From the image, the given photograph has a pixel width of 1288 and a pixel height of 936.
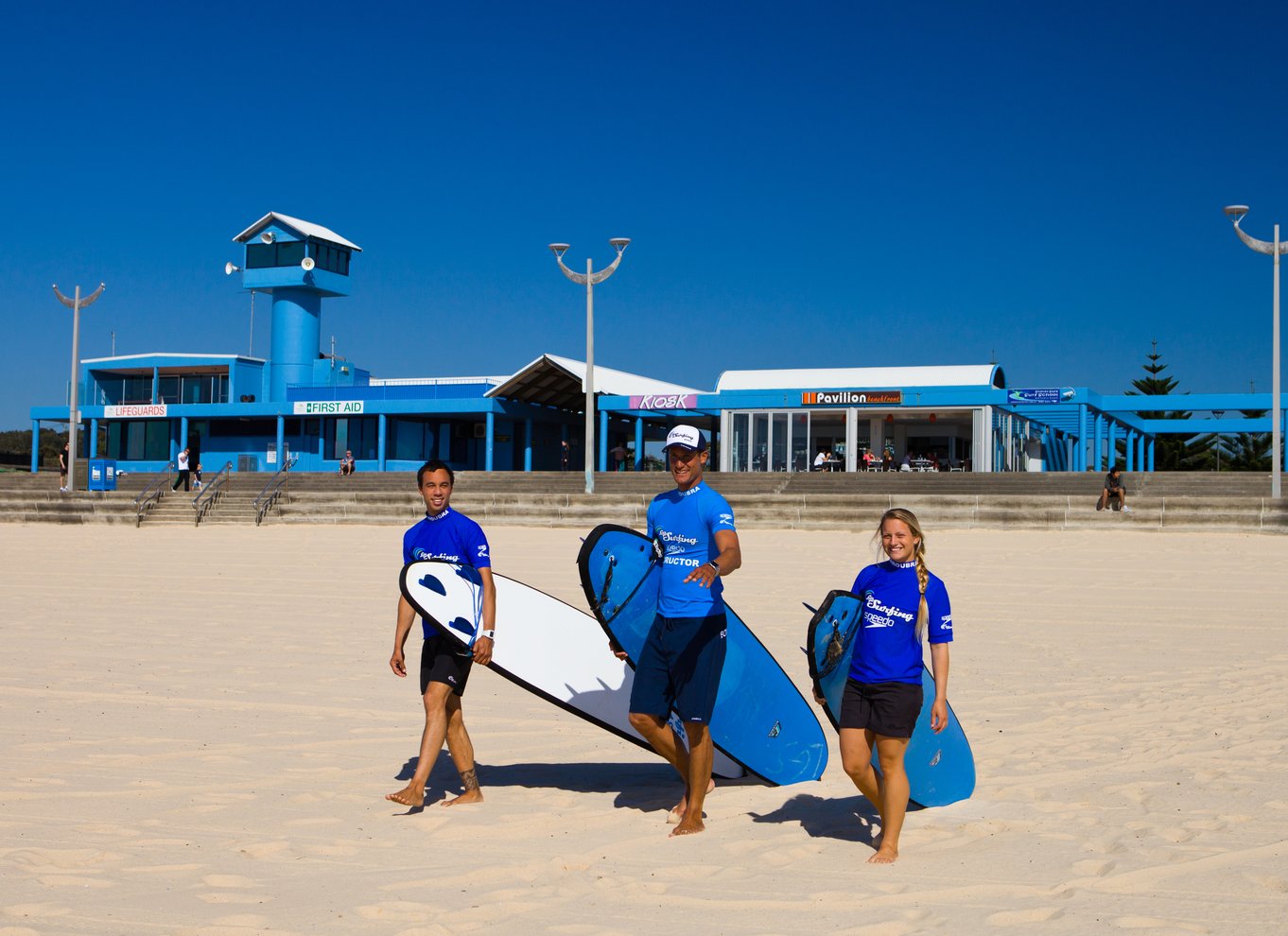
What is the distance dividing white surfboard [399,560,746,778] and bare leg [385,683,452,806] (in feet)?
0.77

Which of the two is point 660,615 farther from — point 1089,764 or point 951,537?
point 951,537

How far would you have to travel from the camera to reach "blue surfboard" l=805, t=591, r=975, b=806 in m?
4.68

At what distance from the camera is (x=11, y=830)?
15.2ft

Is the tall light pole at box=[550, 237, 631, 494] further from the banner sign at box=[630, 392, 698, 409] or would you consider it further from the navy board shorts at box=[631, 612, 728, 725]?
the navy board shorts at box=[631, 612, 728, 725]

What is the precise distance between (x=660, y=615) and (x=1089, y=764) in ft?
7.61

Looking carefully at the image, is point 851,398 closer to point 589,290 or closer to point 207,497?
point 589,290

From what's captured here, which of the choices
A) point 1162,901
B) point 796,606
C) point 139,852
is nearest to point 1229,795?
point 1162,901

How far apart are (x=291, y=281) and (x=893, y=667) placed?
45715 millimetres

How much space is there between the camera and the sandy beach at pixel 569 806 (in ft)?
12.7

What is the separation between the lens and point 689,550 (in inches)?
194

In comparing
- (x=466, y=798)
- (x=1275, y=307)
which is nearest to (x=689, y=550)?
(x=466, y=798)

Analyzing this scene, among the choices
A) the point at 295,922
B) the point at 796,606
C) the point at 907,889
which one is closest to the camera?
the point at 295,922

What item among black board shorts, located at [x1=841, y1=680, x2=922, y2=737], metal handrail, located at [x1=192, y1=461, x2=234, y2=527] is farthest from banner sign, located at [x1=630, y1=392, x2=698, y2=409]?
black board shorts, located at [x1=841, y1=680, x2=922, y2=737]

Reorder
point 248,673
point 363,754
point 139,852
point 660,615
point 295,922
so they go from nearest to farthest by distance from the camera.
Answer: point 295,922 → point 139,852 → point 660,615 → point 363,754 → point 248,673
